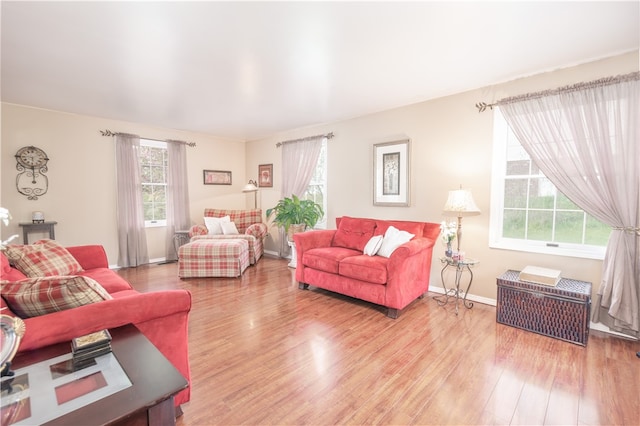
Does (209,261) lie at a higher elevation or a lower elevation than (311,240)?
lower

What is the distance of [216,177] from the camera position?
6078mm

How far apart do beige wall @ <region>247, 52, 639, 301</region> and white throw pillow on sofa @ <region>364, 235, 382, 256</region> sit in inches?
29.2

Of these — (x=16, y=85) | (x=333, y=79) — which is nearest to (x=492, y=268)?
(x=333, y=79)

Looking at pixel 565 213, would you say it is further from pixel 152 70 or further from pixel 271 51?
pixel 152 70

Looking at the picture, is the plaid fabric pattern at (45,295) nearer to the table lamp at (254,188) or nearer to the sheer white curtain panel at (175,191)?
the sheer white curtain panel at (175,191)

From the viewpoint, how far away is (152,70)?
9.27 feet

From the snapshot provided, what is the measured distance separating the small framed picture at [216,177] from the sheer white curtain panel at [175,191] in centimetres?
45

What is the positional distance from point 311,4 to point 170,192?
4.51 metres

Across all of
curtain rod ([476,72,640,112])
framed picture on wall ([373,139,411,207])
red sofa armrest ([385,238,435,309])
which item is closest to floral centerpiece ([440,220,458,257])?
red sofa armrest ([385,238,435,309])

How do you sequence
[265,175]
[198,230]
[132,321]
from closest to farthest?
[132,321] → [198,230] → [265,175]

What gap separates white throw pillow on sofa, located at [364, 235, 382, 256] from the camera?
3.40m

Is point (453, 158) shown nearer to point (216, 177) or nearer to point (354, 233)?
point (354, 233)

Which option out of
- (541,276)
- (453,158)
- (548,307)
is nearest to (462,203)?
(453,158)

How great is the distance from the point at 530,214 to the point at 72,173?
609cm
